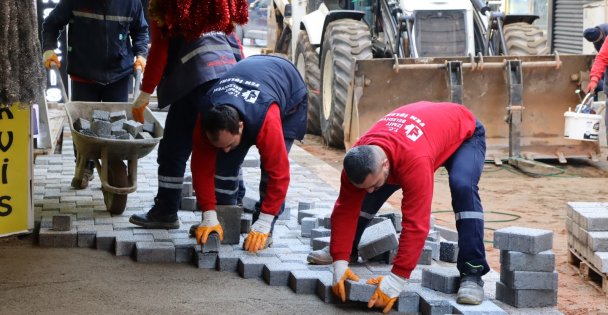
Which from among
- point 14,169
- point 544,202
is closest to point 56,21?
point 14,169

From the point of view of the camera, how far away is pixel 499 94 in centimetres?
1209

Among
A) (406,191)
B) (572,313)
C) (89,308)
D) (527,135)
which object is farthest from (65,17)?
(527,135)

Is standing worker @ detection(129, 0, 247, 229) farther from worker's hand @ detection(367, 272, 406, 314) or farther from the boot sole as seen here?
worker's hand @ detection(367, 272, 406, 314)

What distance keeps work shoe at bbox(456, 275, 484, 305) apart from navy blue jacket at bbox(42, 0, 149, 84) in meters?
3.92

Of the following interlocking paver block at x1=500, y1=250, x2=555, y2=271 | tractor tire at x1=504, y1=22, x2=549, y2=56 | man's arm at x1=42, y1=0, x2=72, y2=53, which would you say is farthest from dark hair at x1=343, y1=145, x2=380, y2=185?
tractor tire at x1=504, y1=22, x2=549, y2=56

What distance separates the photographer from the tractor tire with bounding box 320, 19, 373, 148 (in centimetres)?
1270

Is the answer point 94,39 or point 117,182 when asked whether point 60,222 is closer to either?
point 117,182

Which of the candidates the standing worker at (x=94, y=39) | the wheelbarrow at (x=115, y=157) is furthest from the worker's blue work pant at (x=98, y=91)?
the wheelbarrow at (x=115, y=157)

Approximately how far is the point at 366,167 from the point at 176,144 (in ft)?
7.28

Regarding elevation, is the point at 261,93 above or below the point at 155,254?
above

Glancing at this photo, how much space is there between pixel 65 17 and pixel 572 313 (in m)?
4.65

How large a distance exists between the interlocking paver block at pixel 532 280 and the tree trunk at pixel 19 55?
3.09 m

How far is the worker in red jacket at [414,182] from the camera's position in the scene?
540 cm

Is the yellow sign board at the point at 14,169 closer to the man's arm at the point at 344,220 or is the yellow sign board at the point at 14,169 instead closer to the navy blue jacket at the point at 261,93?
the navy blue jacket at the point at 261,93
